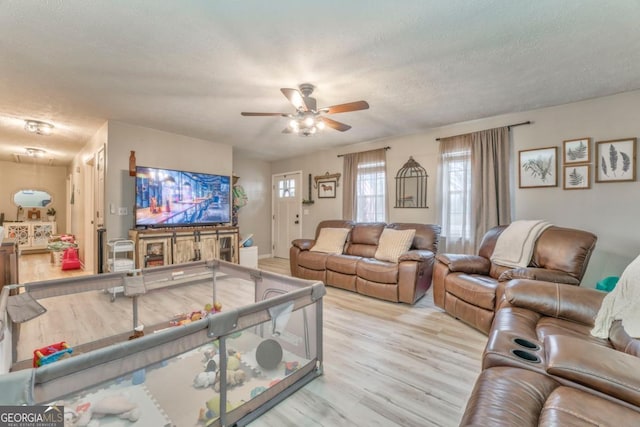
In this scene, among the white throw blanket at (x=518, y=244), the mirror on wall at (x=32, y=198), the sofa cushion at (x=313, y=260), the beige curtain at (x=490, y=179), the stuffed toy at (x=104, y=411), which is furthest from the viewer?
the mirror on wall at (x=32, y=198)

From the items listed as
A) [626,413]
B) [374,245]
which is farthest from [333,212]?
[626,413]

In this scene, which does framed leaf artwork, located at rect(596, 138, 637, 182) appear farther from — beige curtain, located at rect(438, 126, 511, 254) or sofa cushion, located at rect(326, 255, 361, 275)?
sofa cushion, located at rect(326, 255, 361, 275)

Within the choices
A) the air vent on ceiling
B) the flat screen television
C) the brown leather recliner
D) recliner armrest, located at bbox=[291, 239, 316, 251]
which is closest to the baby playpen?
the brown leather recliner

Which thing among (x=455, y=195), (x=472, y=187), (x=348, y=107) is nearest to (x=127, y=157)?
(x=348, y=107)

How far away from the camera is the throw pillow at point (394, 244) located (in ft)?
11.9

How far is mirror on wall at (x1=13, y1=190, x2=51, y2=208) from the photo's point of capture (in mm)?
7039

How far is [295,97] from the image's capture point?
7.81 feet

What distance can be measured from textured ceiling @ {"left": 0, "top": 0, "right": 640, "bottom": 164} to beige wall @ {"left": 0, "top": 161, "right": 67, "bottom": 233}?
5334mm

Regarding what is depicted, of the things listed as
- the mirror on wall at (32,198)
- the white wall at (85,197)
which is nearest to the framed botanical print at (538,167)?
the white wall at (85,197)

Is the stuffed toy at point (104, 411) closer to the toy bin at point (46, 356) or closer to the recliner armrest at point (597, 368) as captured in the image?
the toy bin at point (46, 356)

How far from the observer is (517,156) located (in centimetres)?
350

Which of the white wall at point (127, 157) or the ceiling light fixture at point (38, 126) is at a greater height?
the ceiling light fixture at point (38, 126)

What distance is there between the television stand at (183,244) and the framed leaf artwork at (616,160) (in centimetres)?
498

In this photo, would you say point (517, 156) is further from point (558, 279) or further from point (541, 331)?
point (541, 331)
